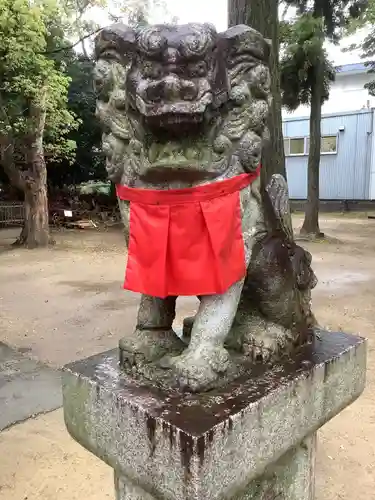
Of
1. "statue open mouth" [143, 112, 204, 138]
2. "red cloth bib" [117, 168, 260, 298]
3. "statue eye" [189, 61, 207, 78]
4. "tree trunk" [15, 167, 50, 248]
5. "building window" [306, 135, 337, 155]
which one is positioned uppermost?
"building window" [306, 135, 337, 155]

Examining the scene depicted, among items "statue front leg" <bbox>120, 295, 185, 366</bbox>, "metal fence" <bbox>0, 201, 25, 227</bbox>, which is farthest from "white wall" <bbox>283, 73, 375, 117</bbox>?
"statue front leg" <bbox>120, 295, 185, 366</bbox>

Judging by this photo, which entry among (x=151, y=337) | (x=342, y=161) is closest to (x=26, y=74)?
(x=151, y=337)

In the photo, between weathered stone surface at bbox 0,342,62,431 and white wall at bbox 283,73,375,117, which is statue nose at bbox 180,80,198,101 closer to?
weathered stone surface at bbox 0,342,62,431

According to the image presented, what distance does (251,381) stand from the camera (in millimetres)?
1403

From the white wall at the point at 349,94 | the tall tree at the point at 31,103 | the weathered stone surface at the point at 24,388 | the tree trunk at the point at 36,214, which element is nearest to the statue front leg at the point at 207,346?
the weathered stone surface at the point at 24,388

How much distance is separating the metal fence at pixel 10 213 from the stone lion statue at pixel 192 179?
14327 mm

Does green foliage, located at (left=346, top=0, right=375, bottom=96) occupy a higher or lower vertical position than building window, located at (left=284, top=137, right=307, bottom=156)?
higher

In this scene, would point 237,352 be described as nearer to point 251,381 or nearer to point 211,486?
point 251,381

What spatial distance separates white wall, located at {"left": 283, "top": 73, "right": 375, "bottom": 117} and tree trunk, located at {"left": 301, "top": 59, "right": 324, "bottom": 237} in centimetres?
1051

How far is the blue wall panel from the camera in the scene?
1831cm

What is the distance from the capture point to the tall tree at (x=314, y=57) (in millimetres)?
10281

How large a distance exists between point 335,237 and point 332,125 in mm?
8698

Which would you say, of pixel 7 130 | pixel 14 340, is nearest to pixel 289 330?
pixel 14 340

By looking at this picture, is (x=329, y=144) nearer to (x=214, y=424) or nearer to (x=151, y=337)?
(x=151, y=337)
